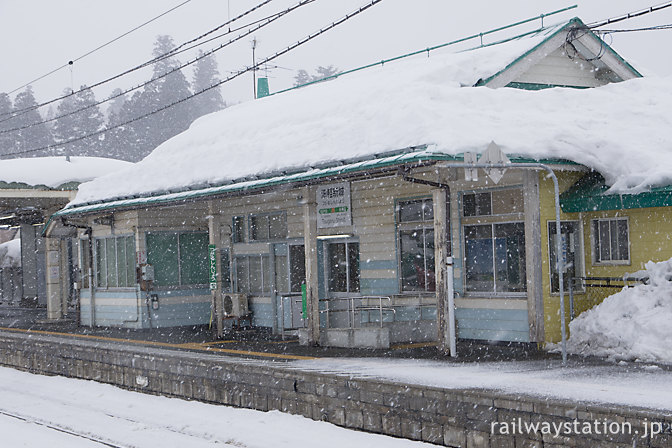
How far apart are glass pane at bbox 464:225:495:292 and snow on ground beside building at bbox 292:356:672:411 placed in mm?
2804

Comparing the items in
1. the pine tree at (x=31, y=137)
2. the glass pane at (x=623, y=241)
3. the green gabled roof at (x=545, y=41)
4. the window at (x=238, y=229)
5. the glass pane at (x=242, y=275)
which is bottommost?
the glass pane at (x=242, y=275)

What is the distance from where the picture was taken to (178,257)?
22250 mm

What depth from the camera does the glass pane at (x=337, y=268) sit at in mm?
18062

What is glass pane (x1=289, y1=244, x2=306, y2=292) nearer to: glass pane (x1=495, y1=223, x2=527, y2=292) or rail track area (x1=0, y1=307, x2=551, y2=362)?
rail track area (x1=0, y1=307, x2=551, y2=362)

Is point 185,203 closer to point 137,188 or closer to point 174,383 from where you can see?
point 137,188

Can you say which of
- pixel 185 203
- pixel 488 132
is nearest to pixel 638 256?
pixel 488 132

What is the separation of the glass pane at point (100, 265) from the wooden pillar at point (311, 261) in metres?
9.57

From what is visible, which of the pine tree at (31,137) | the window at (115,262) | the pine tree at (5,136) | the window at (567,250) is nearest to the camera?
the window at (567,250)

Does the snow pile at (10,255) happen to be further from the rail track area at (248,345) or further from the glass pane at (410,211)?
the glass pane at (410,211)

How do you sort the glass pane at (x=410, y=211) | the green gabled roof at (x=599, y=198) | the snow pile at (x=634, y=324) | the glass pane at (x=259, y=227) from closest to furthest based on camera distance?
the snow pile at (x=634, y=324) < the green gabled roof at (x=599, y=198) < the glass pane at (x=410, y=211) < the glass pane at (x=259, y=227)

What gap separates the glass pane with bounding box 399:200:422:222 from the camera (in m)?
16.2

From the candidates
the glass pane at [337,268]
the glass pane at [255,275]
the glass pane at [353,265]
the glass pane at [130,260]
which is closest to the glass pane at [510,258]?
the glass pane at [353,265]

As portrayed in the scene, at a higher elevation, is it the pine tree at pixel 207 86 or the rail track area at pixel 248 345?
the pine tree at pixel 207 86

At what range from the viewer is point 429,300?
52.7 feet
